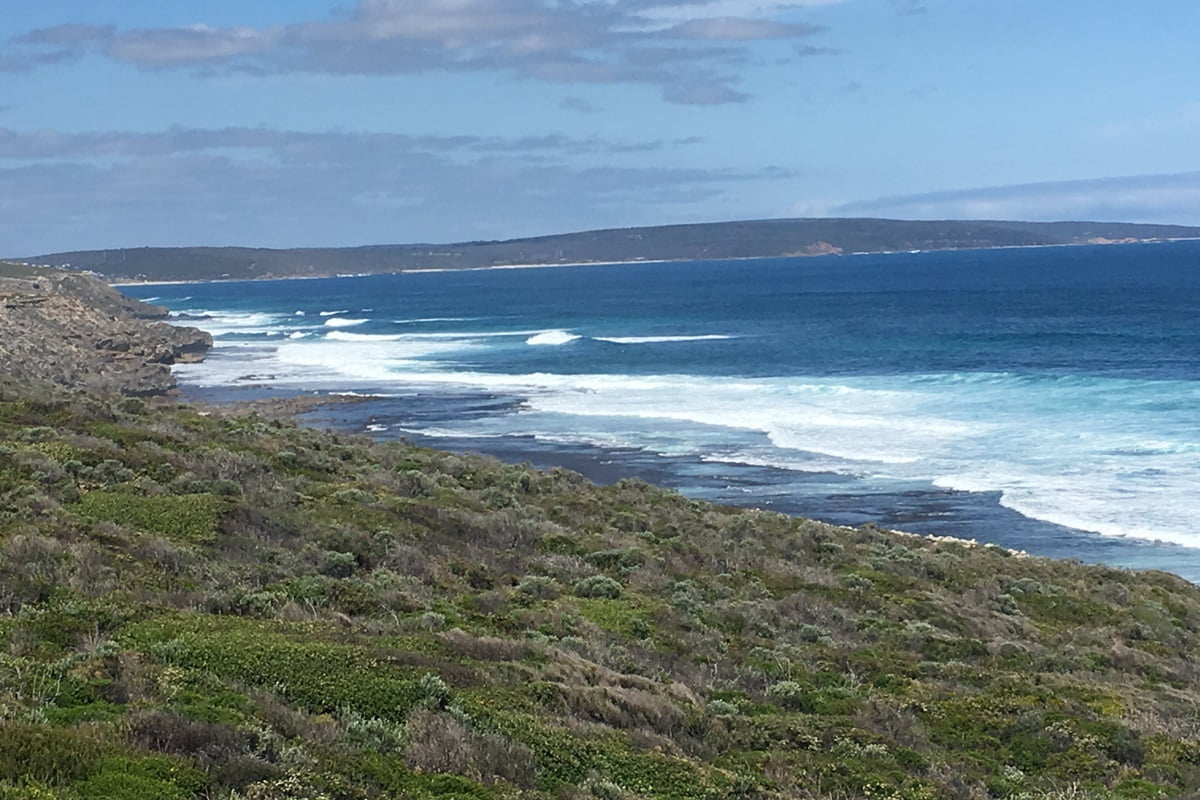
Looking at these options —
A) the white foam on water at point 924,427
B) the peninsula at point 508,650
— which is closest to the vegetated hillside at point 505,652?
the peninsula at point 508,650

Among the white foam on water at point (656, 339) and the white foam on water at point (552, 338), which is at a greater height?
the white foam on water at point (552, 338)

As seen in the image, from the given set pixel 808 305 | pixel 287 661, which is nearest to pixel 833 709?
pixel 287 661

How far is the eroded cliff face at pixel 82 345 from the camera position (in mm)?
55594

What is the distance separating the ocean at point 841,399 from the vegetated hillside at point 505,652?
10.8m

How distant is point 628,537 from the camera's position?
1964cm

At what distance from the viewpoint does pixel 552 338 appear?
89625mm

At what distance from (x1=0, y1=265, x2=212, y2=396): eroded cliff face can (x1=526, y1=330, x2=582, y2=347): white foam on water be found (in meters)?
23.0

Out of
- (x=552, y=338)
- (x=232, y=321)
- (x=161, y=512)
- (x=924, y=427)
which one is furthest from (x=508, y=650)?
(x=232, y=321)

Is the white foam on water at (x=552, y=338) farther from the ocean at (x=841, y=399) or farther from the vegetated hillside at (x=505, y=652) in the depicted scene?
the vegetated hillside at (x=505, y=652)

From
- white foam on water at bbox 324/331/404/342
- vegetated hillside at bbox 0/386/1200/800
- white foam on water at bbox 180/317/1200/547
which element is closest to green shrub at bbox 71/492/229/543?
vegetated hillside at bbox 0/386/1200/800

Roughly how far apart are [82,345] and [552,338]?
108 ft

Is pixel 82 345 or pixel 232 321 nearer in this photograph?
pixel 82 345

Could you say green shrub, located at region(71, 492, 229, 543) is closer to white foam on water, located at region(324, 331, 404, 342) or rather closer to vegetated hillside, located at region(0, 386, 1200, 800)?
vegetated hillside, located at region(0, 386, 1200, 800)

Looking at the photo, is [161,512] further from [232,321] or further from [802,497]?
[232,321]
